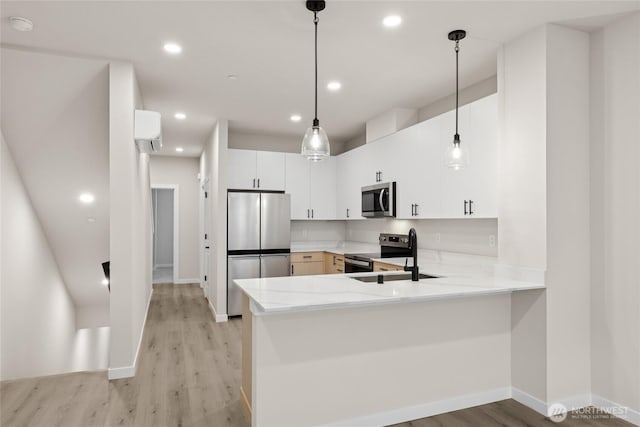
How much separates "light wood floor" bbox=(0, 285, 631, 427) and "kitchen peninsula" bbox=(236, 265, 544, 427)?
0.45ft

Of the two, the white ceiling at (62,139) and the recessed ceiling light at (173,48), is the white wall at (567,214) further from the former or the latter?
the white ceiling at (62,139)

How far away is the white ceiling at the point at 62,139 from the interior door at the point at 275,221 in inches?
77.2

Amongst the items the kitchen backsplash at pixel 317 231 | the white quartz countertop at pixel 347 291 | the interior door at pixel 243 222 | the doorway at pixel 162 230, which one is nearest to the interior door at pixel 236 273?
the interior door at pixel 243 222

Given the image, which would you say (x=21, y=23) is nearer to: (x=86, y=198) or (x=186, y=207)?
(x=86, y=198)

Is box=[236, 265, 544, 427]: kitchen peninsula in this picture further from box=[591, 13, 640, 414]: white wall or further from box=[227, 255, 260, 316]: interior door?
box=[227, 255, 260, 316]: interior door

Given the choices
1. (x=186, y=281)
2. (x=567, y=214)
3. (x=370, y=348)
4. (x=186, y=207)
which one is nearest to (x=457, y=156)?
(x=567, y=214)

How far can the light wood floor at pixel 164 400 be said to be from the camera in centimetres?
260

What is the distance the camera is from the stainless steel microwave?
15.1 ft

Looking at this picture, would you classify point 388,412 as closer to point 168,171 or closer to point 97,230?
point 97,230

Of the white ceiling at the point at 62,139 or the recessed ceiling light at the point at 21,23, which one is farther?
the white ceiling at the point at 62,139

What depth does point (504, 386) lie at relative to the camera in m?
2.92

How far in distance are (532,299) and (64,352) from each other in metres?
5.91

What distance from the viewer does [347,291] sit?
2416mm

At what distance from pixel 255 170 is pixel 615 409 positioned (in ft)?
15.3
